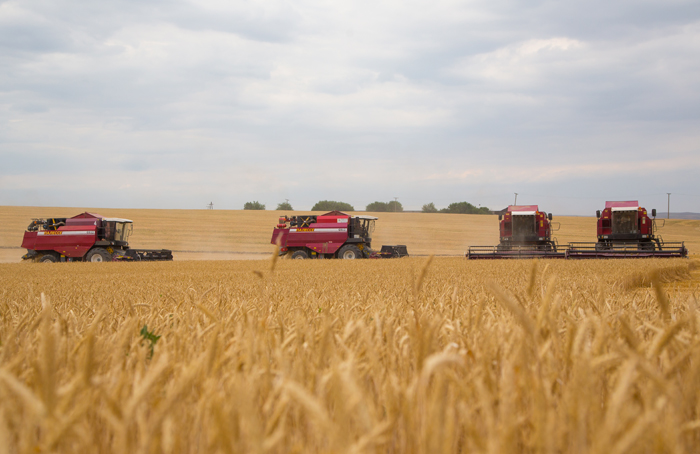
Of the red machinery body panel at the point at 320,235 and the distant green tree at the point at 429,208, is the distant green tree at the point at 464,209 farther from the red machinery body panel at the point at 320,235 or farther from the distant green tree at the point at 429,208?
the red machinery body panel at the point at 320,235

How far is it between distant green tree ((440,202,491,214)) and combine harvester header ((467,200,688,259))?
6008 cm

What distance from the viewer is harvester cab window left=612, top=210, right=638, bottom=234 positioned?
19.7 meters

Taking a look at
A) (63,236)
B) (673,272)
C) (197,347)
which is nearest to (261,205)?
(63,236)

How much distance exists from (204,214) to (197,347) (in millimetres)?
56240

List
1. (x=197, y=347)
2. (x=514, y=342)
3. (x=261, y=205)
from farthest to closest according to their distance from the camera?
(x=261, y=205) < (x=197, y=347) < (x=514, y=342)

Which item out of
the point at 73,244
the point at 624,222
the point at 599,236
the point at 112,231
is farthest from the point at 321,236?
the point at 624,222

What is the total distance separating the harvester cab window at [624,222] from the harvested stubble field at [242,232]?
1251cm

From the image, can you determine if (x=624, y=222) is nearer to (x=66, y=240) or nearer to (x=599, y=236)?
(x=599, y=236)

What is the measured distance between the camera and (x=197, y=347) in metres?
1.57

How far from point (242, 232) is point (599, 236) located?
29302mm

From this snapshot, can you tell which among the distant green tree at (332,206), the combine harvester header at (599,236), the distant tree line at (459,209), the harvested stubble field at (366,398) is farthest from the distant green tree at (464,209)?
the harvested stubble field at (366,398)

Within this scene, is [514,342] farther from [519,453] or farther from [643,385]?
[519,453]

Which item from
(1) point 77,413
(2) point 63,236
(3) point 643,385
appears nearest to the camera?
(1) point 77,413

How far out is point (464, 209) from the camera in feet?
270
